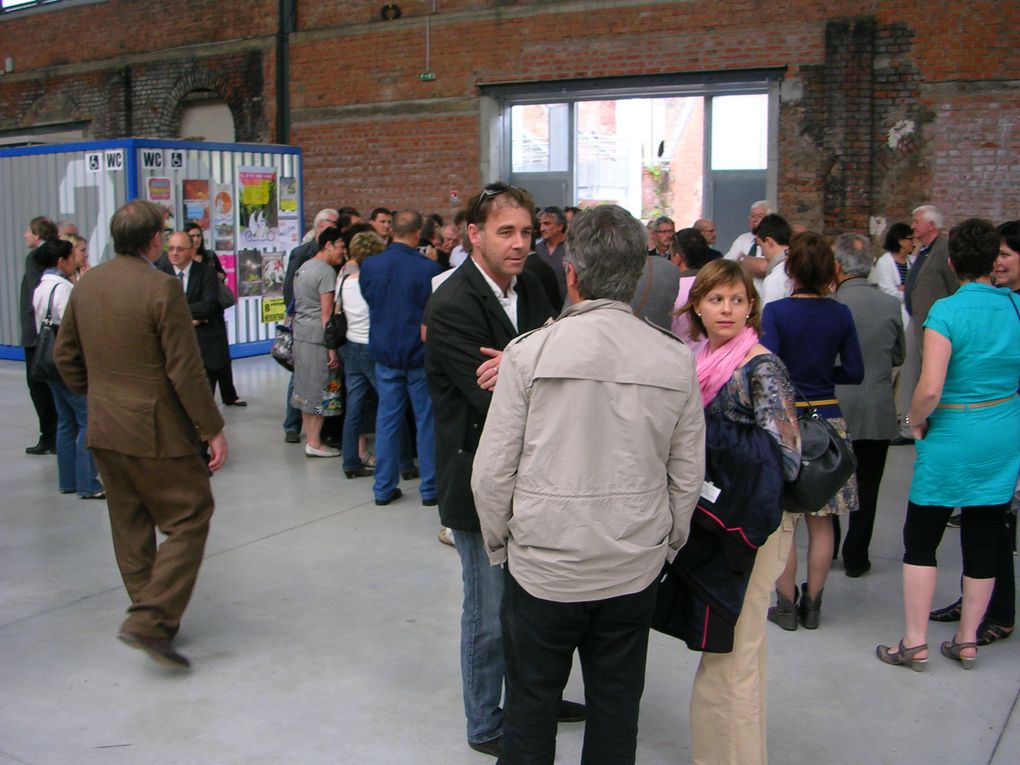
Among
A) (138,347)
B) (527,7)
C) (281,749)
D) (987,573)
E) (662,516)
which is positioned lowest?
(281,749)

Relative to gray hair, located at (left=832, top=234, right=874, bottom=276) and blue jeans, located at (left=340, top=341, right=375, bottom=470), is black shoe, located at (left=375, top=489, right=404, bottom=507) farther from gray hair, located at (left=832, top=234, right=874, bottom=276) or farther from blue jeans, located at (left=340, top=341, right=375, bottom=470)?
gray hair, located at (left=832, top=234, right=874, bottom=276)

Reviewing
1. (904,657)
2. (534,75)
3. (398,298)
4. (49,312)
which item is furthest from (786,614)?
(534,75)

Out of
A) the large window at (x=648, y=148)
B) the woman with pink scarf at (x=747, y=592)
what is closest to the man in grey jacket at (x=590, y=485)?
the woman with pink scarf at (x=747, y=592)

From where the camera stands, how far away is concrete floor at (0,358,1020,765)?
369cm

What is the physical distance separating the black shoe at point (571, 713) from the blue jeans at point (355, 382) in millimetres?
3710

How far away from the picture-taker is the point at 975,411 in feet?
13.5

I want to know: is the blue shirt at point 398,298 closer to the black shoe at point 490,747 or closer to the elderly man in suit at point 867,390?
the elderly man in suit at point 867,390

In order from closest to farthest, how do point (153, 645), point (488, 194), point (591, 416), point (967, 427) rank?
1. point (591, 416)
2. point (488, 194)
3. point (967, 427)
4. point (153, 645)

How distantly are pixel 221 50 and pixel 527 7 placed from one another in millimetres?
5649

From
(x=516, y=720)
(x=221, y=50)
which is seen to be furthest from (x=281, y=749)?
(x=221, y=50)

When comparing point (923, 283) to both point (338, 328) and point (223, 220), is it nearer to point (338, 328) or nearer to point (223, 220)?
point (338, 328)

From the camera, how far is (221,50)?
54.5 feet

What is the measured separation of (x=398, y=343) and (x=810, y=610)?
298cm

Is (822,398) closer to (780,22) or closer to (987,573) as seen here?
(987,573)
